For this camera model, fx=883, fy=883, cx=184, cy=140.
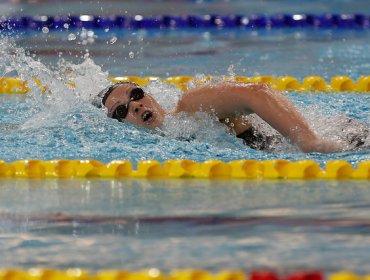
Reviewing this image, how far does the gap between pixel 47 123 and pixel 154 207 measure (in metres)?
1.79

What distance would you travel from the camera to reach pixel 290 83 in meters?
6.27

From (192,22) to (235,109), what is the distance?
4.86 meters

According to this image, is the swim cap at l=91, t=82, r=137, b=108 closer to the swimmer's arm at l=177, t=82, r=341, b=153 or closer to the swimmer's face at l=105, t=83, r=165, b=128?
the swimmer's face at l=105, t=83, r=165, b=128

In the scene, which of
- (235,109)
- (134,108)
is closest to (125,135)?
(134,108)

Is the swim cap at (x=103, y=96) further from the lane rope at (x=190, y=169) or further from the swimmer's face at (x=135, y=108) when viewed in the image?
the lane rope at (x=190, y=169)

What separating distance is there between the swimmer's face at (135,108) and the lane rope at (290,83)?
5.28ft

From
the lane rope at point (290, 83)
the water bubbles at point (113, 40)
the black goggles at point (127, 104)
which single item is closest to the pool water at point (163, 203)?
the black goggles at point (127, 104)

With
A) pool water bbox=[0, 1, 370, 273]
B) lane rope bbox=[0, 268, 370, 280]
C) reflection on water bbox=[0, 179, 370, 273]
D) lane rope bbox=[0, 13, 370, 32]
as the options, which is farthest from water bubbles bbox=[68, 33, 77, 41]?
lane rope bbox=[0, 268, 370, 280]

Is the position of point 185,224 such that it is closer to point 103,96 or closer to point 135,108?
point 135,108

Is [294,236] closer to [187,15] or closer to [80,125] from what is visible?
[80,125]

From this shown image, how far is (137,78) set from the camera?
647 centimetres

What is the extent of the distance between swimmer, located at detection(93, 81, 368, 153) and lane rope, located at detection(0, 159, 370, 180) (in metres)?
0.23

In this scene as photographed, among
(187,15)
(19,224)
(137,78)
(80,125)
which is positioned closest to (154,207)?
(19,224)

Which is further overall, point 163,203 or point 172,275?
point 163,203
